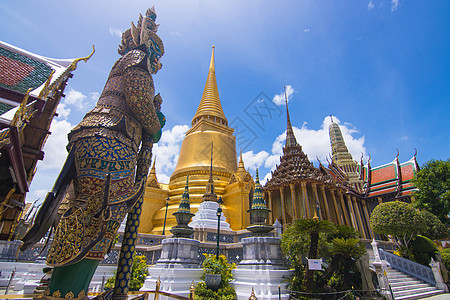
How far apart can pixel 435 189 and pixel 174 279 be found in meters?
18.0

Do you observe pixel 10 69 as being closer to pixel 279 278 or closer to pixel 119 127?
pixel 119 127

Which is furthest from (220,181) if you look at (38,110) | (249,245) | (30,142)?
(38,110)

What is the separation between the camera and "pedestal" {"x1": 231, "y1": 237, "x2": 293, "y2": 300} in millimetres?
6172

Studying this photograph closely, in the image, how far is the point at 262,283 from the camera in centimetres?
626

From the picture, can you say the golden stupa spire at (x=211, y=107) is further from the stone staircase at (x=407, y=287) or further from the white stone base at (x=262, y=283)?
the white stone base at (x=262, y=283)

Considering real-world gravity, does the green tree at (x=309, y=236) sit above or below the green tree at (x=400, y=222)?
below

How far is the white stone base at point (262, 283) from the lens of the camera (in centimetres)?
611

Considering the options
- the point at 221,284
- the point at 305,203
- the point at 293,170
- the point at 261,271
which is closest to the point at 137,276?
the point at 221,284

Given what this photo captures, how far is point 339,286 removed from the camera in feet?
22.6

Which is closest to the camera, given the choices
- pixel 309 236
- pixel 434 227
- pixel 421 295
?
pixel 309 236

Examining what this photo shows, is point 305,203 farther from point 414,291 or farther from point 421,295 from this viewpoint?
point 421,295

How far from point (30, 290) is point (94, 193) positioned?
5586 mm

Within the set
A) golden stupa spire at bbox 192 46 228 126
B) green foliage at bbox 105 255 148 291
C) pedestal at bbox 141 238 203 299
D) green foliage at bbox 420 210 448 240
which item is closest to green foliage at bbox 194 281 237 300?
pedestal at bbox 141 238 203 299

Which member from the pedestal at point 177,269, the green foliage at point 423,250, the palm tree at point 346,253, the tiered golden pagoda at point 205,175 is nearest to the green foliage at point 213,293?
the pedestal at point 177,269
